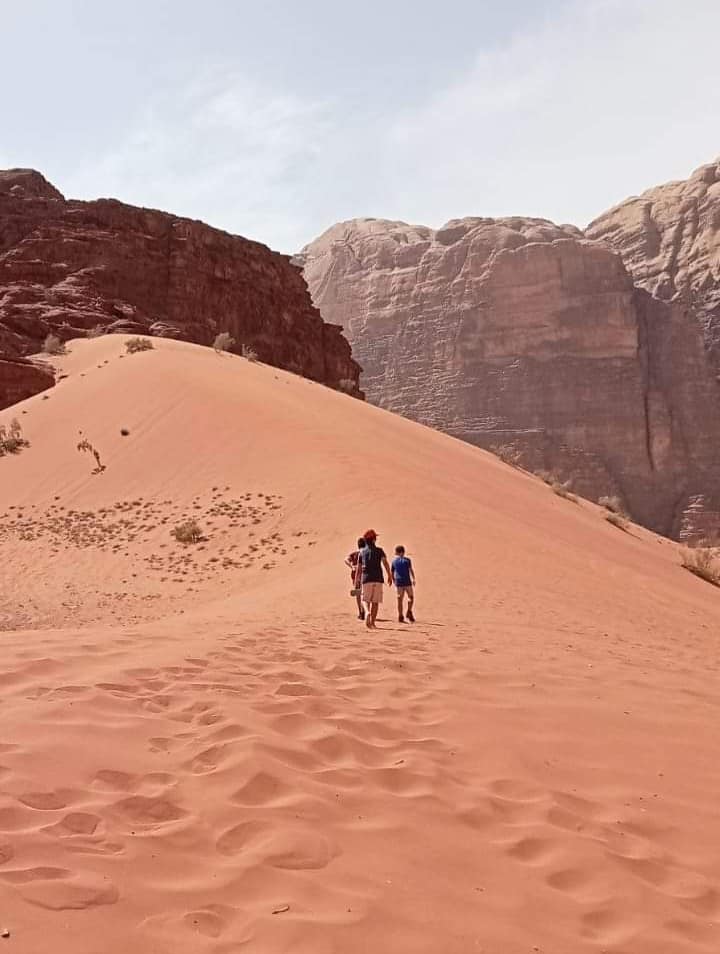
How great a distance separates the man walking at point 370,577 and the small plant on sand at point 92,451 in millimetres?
12674

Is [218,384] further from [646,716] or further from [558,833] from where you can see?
[558,833]

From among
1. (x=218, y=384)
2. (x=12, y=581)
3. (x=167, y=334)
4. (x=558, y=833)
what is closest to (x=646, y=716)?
(x=558, y=833)

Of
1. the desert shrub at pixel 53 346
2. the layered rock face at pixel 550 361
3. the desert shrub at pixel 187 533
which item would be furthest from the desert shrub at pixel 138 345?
the layered rock face at pixel 550 361

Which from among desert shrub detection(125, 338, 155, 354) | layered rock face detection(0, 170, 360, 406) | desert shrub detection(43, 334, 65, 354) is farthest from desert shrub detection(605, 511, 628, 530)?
desert shrub detection(43, 334, 65, 354)

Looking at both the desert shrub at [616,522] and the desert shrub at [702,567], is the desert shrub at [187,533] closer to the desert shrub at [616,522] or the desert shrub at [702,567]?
the desert shrub at [702,567]

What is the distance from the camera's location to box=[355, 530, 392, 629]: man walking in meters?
9.33

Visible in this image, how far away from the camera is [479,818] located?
3.58 meters

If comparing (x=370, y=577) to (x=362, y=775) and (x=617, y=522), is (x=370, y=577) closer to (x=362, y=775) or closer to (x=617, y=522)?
(x=362, y=775)

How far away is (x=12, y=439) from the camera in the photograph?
23.7m

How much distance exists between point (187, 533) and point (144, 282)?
30.9m

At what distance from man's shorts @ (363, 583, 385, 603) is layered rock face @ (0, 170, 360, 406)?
29.1 meters

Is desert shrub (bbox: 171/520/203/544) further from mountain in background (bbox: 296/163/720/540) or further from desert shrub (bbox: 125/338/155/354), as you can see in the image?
mountain in background (bbox: 296/163/720/540)

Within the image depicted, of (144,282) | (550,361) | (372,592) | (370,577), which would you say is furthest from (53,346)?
(550,361)

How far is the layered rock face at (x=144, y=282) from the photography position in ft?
127
